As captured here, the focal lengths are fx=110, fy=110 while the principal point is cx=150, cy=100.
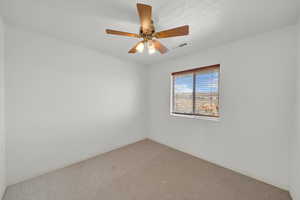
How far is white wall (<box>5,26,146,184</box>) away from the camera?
161 cm

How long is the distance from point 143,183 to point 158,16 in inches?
92.4

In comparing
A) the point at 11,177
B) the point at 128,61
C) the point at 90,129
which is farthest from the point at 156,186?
the point at 128,61

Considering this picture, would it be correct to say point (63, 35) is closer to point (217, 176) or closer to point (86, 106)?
point (86, 106)

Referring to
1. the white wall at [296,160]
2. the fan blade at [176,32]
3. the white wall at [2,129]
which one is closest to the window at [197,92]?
the white wall at [296,160]

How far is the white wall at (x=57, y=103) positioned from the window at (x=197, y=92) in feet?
4.61

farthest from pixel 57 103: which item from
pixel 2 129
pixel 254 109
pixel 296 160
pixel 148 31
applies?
pixel 296 160

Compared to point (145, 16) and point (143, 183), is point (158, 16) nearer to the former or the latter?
point (145, 16)

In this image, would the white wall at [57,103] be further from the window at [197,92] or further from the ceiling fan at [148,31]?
the window at [197,92]

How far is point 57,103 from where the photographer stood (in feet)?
6.35

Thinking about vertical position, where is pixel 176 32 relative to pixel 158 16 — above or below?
below

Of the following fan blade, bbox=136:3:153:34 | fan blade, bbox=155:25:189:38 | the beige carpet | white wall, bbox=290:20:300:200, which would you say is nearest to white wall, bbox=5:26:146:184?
the beige carpet

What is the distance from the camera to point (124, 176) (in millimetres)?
1826

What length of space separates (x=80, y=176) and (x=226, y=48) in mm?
3333

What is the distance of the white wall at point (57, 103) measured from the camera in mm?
1610
